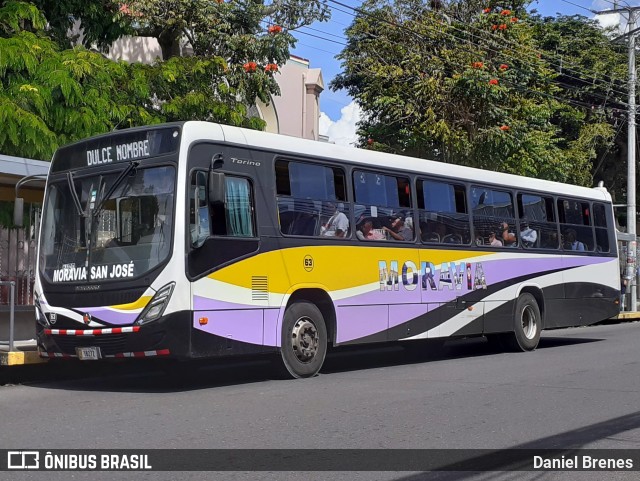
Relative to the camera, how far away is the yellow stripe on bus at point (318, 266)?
10.9 m

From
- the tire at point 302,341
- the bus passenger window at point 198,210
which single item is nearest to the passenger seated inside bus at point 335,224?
the tire at point 302,341

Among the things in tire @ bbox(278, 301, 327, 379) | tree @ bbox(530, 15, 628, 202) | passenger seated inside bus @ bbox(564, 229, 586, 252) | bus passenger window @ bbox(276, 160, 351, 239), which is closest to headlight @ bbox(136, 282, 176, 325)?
tire @ bbox(278, 301, 327, 379)

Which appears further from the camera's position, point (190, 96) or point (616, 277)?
point (616, 277)

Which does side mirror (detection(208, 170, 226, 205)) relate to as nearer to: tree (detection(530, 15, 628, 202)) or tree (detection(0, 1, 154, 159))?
tree (detection(0, 1, 154, 159))

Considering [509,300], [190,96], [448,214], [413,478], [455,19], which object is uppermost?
[455,19]

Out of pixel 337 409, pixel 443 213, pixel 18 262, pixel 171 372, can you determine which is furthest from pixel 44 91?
pixel 337 409

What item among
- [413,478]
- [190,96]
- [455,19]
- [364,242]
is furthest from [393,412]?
[455,19]

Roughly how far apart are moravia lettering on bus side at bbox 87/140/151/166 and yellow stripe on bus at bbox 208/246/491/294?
1740mm

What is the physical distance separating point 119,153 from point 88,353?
8.06ft

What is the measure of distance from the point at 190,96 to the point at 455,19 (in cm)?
1151

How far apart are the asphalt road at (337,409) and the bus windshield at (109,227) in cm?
149

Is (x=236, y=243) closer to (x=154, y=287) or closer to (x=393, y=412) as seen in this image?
(x=154, y=287)

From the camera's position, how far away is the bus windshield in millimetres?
10281

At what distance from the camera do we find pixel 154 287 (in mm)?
10055
